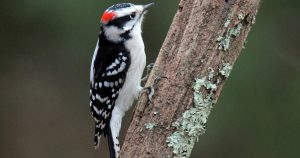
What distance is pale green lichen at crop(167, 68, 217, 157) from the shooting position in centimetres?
405

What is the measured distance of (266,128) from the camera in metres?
7.68

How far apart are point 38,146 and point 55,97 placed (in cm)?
63

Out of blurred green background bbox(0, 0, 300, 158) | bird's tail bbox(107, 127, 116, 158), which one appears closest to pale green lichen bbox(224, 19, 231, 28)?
bird's tail bbox(107, 127, 116, 158)

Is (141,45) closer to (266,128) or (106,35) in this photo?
(106,35)

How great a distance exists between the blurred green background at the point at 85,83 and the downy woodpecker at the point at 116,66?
2.06 m

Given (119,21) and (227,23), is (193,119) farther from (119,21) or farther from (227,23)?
(119,21)

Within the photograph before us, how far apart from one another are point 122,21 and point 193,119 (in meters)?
1.23

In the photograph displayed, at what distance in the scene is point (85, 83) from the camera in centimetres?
823

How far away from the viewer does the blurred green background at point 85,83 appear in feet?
24.2

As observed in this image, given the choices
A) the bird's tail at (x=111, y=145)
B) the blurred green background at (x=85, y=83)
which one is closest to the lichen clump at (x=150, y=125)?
the bird's tail at (x=111, y=145)

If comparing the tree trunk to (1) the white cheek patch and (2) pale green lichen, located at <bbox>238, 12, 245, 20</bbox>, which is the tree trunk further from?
(1) the white cheek patch

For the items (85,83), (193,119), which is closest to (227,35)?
(193,119)

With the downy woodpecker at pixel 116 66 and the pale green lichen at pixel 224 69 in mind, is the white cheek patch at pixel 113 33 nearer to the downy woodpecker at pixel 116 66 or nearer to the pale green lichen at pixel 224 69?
the downy woodpecker at pixel 116 66

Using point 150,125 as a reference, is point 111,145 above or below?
below
